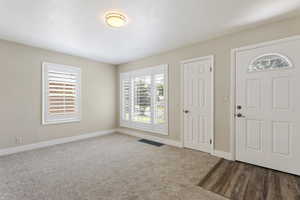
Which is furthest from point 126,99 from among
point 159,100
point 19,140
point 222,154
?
point 222,154

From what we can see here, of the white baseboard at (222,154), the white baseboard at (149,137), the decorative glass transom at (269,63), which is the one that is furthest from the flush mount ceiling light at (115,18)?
the white baseboard at (222,154)

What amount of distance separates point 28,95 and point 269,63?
5.22 m

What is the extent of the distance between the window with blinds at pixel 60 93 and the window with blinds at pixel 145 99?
153 cm

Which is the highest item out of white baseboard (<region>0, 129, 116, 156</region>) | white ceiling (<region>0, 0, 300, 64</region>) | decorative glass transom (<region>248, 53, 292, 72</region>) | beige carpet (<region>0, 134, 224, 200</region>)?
white ceiling (<region>0, 0, 300, 64</region>)

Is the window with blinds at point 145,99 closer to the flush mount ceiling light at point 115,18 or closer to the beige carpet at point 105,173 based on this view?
the beige carpet at point 105,173

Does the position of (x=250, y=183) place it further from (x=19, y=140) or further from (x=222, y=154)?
(x=19, y=140)

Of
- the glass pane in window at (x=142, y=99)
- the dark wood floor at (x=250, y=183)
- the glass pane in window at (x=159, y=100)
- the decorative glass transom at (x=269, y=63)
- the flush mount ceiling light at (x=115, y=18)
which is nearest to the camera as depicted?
the dark wood floor at (x=250, y=183)

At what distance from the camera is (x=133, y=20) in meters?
2.43

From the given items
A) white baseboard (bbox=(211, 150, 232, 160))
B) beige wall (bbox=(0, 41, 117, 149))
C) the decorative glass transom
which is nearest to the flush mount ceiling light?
the decorative glass transom

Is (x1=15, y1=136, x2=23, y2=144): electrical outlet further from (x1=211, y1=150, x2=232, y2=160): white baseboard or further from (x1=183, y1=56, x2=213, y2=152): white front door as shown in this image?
(x1=211, y1=150, x2=232, y2=160): white baseboard

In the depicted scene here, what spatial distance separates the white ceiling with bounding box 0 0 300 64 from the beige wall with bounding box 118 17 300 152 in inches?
7.9

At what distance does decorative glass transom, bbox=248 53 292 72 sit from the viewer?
2.40m

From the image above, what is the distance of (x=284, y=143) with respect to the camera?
2393 mm

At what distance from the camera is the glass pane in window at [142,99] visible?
14.7 feet
